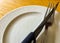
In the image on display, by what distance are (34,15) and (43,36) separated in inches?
5.7

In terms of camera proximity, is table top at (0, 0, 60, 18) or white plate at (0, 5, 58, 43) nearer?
white plate at (0, 5, 58, 43)

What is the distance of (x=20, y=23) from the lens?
727 millimetres

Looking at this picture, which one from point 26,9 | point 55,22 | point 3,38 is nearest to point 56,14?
point 55,22

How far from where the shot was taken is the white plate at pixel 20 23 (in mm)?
670

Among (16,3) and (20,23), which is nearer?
(20,23)

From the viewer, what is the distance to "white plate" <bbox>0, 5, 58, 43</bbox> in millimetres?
670

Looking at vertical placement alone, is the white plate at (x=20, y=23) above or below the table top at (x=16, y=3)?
below

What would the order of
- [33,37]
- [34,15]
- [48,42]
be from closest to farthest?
[33,37] < [48,42] < [34,15]

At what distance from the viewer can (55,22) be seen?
2.31ft

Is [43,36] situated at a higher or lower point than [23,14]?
lower

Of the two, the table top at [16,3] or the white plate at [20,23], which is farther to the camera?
the table top at [16,3]

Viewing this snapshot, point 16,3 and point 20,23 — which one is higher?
point 16,3

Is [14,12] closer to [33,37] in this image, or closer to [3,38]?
[3,38]

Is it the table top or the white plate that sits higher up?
the table top
